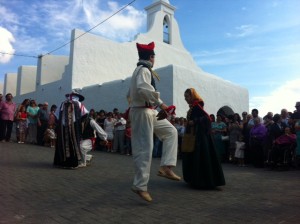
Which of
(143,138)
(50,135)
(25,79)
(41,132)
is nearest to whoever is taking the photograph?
(143,138)

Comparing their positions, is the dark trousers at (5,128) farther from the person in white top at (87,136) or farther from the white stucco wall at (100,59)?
the person in white top at (87,136)

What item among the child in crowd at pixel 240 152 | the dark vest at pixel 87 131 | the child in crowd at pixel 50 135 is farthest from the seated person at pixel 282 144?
the child in crowd at pixel 50 135

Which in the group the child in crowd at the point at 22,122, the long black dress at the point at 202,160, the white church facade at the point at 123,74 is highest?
the white church facade at the point at 123,74

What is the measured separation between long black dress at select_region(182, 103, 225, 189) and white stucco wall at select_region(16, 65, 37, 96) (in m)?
23.7

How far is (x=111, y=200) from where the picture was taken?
425 cm

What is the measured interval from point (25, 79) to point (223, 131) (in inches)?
826

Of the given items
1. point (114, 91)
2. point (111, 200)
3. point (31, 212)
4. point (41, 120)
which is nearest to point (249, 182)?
point (111, 200)

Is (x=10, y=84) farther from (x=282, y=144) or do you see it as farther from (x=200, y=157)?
(x=200, y=157)

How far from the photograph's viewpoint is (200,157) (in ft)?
17.6

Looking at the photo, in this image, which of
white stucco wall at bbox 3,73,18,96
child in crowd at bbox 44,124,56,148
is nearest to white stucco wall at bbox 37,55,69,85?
white stucco wall at bbox 3,73,18,96

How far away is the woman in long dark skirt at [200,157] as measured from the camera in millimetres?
5203

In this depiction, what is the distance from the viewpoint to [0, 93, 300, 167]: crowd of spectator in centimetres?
922

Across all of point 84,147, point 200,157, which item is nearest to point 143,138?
point 200,157

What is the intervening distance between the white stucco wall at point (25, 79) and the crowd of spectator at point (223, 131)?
1384 cm
